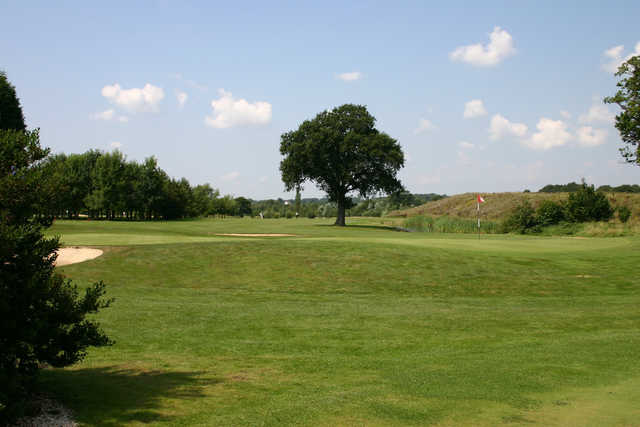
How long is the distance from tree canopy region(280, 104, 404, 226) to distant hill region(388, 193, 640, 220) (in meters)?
17.0

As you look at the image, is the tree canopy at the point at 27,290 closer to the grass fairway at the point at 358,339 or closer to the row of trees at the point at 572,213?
the grass fairway at the point at 358,339

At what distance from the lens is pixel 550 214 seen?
158ft

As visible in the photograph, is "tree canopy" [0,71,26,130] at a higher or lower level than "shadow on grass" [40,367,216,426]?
higher

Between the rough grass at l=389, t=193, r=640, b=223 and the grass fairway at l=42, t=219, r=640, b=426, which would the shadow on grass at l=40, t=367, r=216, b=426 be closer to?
the grass fairway at l=42, t=219, r=640, b=426

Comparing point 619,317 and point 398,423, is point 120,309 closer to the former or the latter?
point 398,423

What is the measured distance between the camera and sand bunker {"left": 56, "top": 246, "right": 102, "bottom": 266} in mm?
21394

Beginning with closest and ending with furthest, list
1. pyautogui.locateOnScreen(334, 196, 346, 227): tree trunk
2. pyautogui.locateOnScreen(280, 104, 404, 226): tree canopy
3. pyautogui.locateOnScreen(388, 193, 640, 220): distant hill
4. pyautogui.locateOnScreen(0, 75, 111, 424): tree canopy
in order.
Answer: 1. pyautogui.locateOnScreen(0, 75, 111, 424): tree canopy
2. pyautogui.locateOnScreen(280, 104, 404, 226): tree canopy
3. pyautogui.locateOnScreen(334, 196, 346, 227): tree trunk
4. pyautogui.locateOnScreen(388, 193, 640, 220): distant hill

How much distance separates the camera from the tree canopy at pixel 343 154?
5866 cm

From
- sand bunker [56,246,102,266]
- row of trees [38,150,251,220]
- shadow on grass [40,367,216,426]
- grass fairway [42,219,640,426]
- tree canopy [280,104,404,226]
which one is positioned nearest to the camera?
shadow on grass [40,367,216,426]

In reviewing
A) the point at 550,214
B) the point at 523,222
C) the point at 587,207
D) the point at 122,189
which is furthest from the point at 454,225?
the point at 122,189

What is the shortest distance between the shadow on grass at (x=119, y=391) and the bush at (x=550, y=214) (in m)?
46.6

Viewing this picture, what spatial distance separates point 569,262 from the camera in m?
22.3

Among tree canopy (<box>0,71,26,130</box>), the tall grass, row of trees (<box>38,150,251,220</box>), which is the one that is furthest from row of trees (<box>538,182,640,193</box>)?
tree canopy (<box>0,71,26,130</box>)

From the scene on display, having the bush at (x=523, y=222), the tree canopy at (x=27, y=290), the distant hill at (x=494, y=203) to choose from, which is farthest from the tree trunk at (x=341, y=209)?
the tree canopy at (x=27, y=290)
